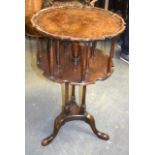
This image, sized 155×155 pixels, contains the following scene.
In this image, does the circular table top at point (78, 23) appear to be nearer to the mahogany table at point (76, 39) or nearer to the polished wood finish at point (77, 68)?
the mahogany table at point (76, 39)

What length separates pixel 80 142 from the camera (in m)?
1.76

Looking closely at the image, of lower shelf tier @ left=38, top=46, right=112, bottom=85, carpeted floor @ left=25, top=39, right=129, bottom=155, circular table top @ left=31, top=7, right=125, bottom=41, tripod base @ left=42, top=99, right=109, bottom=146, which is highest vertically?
circular table top @ left=31, top=7, right=125, bottom=41

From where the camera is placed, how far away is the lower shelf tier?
1.35 meters

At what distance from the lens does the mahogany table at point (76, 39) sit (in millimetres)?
1260

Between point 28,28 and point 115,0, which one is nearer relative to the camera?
point 28,28

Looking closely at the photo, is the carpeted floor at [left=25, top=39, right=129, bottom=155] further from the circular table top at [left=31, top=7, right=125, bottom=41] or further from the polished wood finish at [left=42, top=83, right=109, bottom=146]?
the circular table top at [left=31, top=7, right=125, bottom=41]

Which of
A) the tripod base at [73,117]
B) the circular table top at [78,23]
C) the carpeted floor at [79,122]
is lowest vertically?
the carpeted floor at [79,122]

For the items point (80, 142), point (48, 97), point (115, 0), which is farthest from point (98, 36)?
point (115, 0)

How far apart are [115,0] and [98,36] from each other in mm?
1846

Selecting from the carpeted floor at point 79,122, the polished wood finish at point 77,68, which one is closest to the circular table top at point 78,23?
the polished wood finish at point 77,68

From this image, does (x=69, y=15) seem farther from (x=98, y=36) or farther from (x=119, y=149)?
(x=119, y=149)

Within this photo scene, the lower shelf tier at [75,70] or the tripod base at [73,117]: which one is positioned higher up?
the lower shelf tier at [75,70]

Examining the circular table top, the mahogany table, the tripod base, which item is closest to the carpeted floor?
the tripod base

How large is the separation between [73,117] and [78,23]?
27.3 inches
